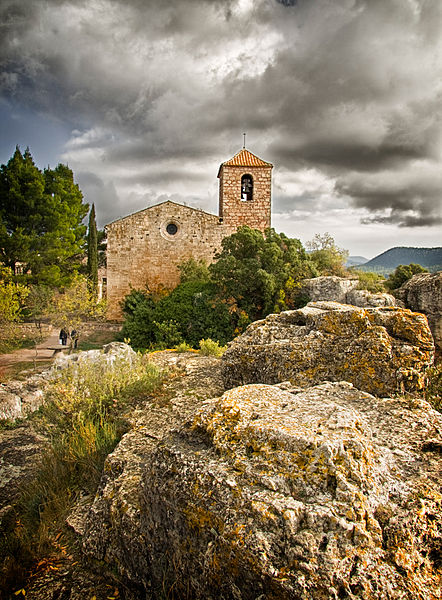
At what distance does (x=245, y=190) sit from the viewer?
23.2 metres

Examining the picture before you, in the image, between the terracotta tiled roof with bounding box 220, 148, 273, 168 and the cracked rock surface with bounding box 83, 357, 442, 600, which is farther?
the terracotta tiled roof with bounding box 220, 148, 273, 168

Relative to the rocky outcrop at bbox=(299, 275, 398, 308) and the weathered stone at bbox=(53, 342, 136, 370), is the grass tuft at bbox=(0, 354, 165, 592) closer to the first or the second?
the weathered stone at bbox=(53, 342, 136, 370)

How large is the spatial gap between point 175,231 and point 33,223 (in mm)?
10377

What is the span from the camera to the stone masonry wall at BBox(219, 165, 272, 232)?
22.8 metres

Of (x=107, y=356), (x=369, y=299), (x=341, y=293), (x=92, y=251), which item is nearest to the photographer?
(x=107, y=356)

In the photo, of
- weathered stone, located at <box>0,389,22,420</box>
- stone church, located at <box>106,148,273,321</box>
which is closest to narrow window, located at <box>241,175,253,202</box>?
stone church, located at <box>106,148,273,321</box>

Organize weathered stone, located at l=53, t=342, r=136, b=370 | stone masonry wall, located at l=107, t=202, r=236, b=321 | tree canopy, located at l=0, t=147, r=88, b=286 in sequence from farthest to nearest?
1. tree canopy, located at l=0, t=147, r=88, b=286
2. stone masonry wall, located at l=107, t=202, r=236, b=321
3. weathered stone, located at l=53, t=342, r=136, b=370

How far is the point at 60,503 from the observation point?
298 cm

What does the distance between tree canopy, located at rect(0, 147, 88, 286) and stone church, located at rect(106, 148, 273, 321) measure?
5389 millimetres

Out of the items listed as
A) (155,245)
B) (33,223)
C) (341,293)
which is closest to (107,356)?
(341,293)

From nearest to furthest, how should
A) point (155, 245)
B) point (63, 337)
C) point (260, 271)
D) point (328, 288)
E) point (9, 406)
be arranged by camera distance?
point (9, 406)
point (328, 288)
point (260, 271)
point (63, 337)
point (155, 245)

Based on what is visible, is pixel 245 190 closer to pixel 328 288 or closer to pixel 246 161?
pixel 246 161

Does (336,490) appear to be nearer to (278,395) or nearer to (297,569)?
(297,569)

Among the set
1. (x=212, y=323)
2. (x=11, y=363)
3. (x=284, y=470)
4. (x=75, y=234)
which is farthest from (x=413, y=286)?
(x=75, y=234)
